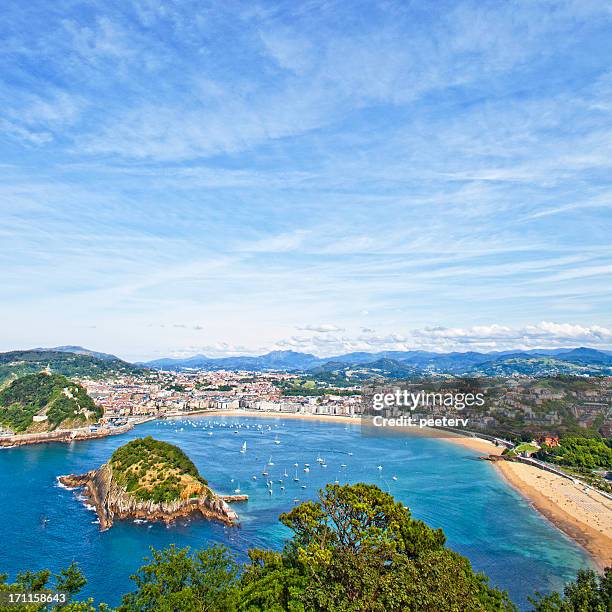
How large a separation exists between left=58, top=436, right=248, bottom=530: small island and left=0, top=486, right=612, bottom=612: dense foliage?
1509cm

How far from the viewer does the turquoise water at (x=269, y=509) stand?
2327 cm

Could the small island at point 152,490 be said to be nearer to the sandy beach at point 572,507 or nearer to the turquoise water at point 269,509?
the turquoise water at point 269,509

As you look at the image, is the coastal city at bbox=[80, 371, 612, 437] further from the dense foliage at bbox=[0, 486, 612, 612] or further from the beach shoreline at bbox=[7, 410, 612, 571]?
the dense foliage at bbox=[0, 486, 612, 612]

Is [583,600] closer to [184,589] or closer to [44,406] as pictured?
[184,589]

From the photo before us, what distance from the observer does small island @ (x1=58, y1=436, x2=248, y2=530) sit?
98.2ft

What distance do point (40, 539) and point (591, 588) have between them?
2816cm

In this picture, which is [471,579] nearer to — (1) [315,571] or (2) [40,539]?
(1) [315,571]

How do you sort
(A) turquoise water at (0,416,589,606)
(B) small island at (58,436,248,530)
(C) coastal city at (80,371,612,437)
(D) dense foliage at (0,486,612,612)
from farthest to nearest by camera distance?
(C) coastal city at (80,371,612,437)
(B) small island at (58,436,248,530)
(A) turquoise water at (0,416,589,606)
(D) dense foliage at (0,486,612,612)

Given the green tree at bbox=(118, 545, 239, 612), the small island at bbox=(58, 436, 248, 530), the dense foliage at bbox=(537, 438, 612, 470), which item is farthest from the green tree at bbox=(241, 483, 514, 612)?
the dense foliage at bbox=(537, 438, 612, 470)

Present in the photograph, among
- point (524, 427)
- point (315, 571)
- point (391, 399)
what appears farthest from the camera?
point (391, 399)

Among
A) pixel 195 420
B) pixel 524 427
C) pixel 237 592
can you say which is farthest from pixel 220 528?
pixel 195 420

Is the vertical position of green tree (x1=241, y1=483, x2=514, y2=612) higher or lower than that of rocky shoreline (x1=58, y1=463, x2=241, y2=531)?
higher

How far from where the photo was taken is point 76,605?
31.2 ft

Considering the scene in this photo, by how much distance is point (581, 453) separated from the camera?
1891 inches
